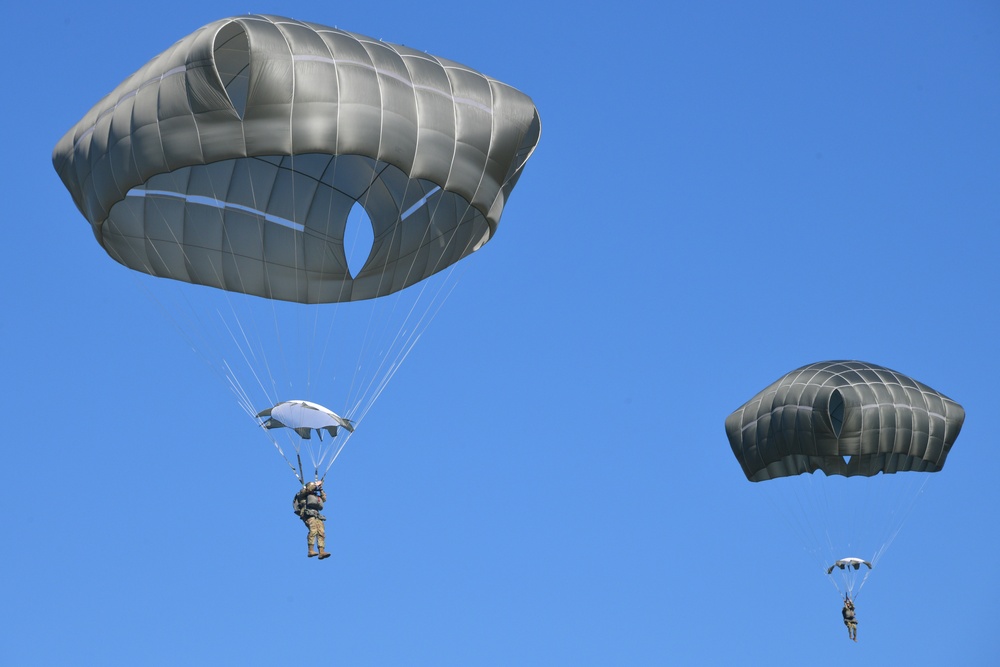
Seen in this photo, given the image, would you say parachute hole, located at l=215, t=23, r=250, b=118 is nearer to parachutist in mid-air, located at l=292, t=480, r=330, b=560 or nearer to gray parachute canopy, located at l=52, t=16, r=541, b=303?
gray parachute canopy, located at l=52, t=16, r=541, b=303

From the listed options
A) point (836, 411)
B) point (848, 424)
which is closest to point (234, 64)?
point (848, 424)

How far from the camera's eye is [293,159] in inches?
1094

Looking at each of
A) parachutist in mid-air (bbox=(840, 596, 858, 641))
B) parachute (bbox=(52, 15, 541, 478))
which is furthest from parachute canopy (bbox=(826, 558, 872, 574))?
parachute (bbox=(52, 15, 541, 478))

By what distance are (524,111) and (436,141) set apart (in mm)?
2043

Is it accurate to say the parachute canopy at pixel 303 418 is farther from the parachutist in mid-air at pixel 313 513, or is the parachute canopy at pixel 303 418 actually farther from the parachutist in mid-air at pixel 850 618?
the parachutist in mid-air at pixel 850 618

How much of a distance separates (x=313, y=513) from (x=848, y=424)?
14.7 m

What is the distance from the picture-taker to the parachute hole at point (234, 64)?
25.1 metres

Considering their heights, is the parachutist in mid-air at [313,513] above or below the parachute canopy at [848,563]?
below

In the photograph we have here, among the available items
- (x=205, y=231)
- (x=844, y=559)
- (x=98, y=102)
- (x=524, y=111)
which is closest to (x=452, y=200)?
(x=524, y=111)

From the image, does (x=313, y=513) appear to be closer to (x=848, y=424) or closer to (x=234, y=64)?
(x=234, y=64)

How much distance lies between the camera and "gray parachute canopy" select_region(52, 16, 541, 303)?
79.6 feet

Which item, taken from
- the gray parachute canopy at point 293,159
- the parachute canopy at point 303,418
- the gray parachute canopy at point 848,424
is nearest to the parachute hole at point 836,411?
the gray parachute canopy at point 848,424

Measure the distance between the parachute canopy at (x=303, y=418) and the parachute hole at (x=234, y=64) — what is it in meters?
4.87

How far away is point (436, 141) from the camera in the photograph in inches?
999
